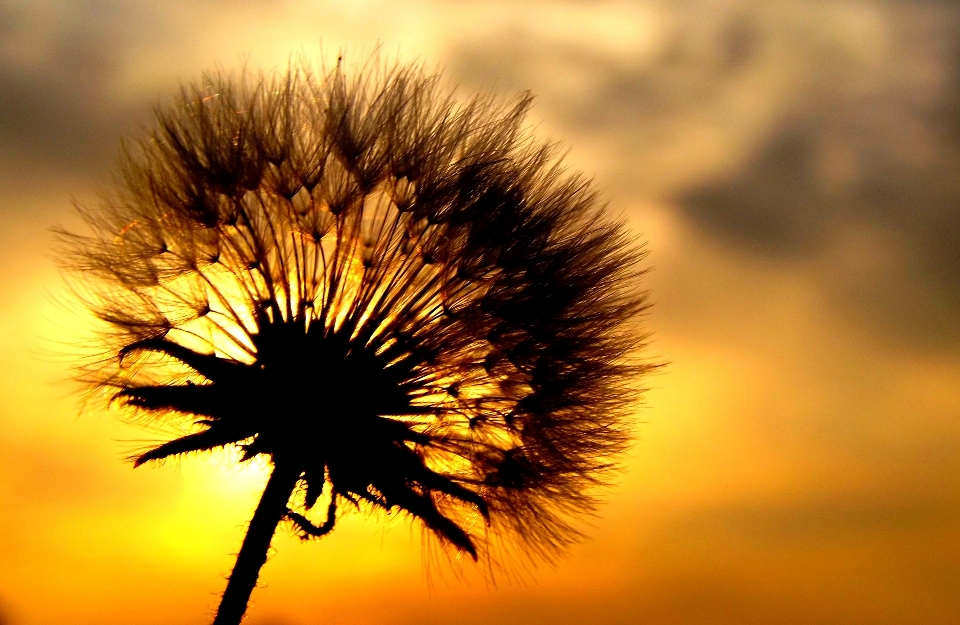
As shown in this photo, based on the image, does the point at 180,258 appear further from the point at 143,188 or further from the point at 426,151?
the point at 426,151

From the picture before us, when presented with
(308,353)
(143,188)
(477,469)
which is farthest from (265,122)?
(477,469)

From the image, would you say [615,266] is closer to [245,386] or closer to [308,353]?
[308,353]

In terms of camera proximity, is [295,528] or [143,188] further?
[143,188]

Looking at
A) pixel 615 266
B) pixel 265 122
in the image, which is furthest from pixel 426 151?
pixel 615 266

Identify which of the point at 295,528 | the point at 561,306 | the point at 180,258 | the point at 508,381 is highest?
the point at 180,258

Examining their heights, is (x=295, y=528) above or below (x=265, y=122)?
below

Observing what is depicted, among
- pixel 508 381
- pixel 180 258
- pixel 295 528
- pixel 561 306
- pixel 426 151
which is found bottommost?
→ pixel 295 528
